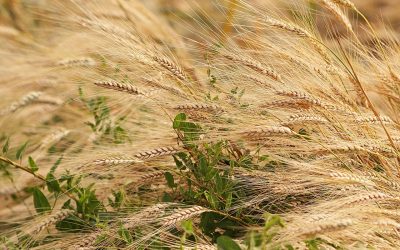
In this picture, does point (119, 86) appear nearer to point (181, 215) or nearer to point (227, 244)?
point (181, 215)

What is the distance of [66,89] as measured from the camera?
7.35 feet

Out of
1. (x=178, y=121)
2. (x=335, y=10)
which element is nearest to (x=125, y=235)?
(x=178, y=121)

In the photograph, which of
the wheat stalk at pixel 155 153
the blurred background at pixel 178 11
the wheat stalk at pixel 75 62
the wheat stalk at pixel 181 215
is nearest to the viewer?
the wheat stalk at pixel 181 215

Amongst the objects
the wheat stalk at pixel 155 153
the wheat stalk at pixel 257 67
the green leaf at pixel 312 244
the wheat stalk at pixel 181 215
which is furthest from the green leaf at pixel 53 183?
the green leaf at pixel 312 244

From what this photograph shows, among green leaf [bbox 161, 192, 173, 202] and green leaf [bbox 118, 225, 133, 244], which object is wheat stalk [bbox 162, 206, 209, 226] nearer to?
green leaf [bbox 118, 225, 133, 244]

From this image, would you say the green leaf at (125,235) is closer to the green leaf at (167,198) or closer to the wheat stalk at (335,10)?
the green leaf at (167,198)

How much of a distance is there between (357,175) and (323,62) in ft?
1.18

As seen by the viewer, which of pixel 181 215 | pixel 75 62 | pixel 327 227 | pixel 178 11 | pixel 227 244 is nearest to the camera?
pixel 327 227

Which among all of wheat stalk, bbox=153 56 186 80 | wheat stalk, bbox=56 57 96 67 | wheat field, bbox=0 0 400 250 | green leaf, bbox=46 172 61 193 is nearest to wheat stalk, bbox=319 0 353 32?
wheat field, bbox=0 0 400 250

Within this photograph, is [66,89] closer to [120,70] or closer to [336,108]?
[120,70]

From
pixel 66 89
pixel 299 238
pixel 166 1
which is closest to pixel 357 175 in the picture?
pixel 299 238

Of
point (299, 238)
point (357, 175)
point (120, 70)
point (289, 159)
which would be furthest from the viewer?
point (120, 70)

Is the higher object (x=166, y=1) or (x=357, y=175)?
(x=166, y=1)

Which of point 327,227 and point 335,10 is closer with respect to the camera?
point 327,227
